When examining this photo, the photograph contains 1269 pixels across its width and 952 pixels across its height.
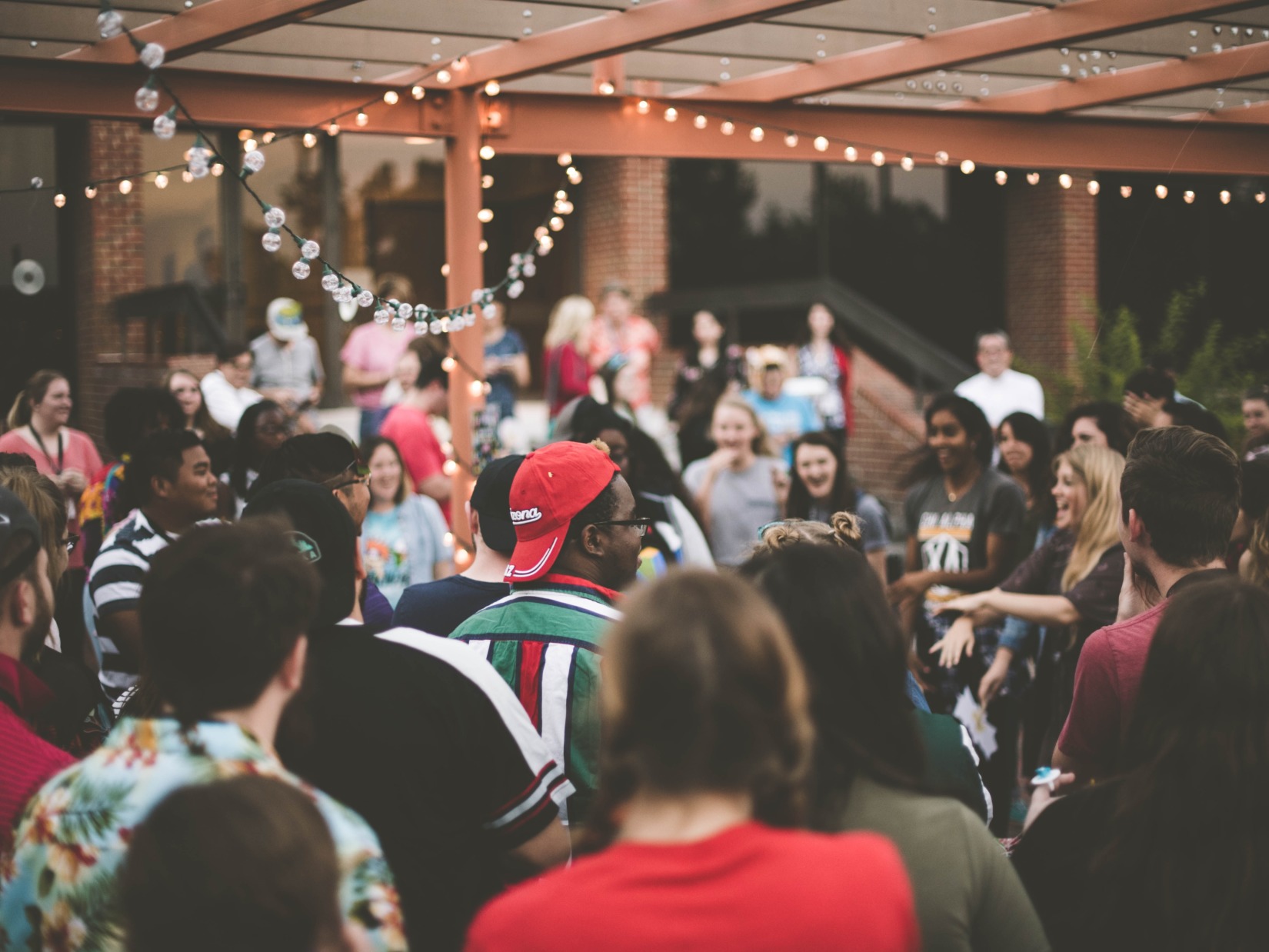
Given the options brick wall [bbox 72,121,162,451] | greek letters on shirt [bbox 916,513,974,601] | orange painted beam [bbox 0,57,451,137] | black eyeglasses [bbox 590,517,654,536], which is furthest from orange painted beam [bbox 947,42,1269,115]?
brick wall [bbox 72,121,162,451]

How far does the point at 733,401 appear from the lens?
686 centimetres

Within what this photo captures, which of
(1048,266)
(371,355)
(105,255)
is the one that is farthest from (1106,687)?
(1048,266)

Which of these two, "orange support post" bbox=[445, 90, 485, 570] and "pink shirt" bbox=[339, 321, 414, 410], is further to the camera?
"pink shirt" bbox=[339, 321, 414, 410]

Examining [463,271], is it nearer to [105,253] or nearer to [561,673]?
[561,673]

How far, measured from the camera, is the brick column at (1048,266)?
16.1 m

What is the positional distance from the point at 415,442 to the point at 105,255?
6.42 metres

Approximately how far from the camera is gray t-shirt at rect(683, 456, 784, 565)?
672 cm

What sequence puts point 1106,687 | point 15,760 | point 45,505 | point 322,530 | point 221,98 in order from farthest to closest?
point 221,98 < point 45,505 < point 1106,687 < point 322,530 < point 15,760

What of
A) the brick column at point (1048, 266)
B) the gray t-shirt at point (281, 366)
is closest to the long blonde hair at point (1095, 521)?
the gray t-shirt at point (281, 366)

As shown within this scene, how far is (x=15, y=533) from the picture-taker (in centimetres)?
222

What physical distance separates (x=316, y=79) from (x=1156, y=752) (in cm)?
572

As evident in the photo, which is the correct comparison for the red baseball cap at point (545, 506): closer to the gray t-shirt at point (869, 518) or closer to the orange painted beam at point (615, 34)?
the gray t-shirt at point (869, 518)

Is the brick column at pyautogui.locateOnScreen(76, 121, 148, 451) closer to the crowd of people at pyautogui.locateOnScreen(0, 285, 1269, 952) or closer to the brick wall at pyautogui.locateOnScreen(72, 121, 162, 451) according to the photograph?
the brick wall at pyautogui.locateOnScreen(72, 121, 162, 451)

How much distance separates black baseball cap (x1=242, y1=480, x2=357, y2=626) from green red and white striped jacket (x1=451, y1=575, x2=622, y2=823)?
0.42m
